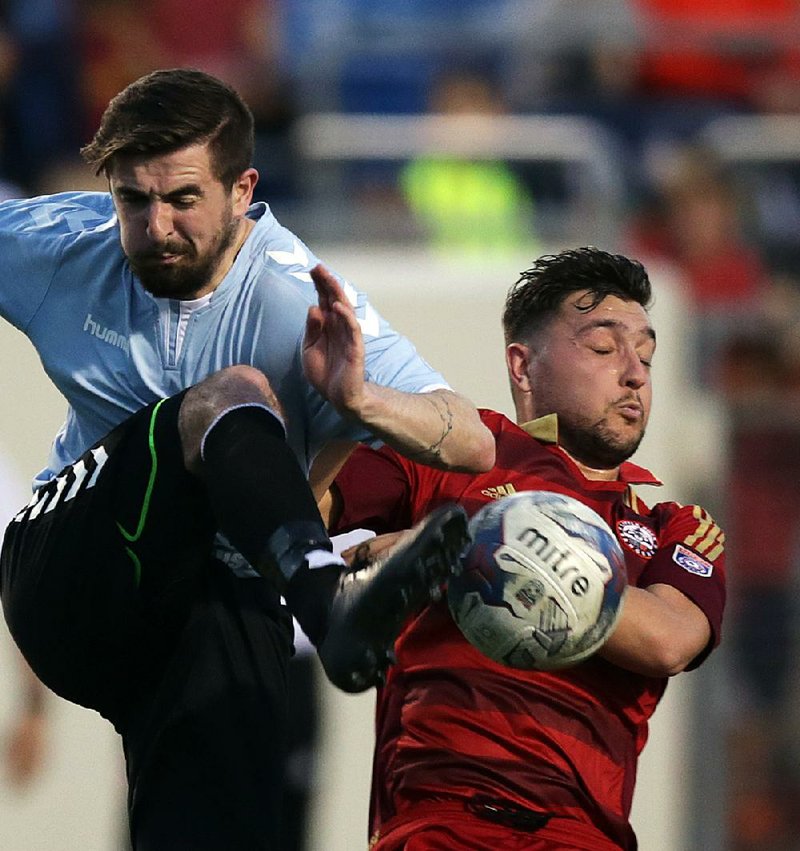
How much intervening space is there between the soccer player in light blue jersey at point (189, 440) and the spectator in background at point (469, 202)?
3309mm

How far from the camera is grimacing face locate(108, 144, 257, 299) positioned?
11.9 feet

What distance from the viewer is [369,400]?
11.2 ft

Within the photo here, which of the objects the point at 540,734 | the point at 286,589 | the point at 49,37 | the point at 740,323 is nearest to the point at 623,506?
the point at 540,734

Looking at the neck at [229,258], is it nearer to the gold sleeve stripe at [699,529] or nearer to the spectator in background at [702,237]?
the gold sleeve stripe at [699,529]

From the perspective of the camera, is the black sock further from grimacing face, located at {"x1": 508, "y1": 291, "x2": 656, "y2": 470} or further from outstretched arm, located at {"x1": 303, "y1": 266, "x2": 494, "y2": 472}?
grimacing face, located at {"x1": 508, "y1": 291, "x2": 656, "y2": 470}

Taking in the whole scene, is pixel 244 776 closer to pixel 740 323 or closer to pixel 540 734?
pixel 540 734

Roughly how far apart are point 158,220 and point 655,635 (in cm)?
132

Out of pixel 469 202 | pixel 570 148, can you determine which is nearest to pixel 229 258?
pixel 570 148

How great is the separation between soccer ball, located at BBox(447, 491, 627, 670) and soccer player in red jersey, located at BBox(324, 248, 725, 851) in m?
0.18

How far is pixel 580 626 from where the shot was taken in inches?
137

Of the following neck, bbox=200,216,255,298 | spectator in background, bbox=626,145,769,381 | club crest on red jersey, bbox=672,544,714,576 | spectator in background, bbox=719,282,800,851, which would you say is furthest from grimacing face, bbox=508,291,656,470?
spectator in background, bbox=626,145,769,381

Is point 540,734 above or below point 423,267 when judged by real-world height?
below

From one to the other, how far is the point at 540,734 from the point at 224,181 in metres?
1.34

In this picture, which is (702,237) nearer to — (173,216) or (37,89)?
(37,89)
